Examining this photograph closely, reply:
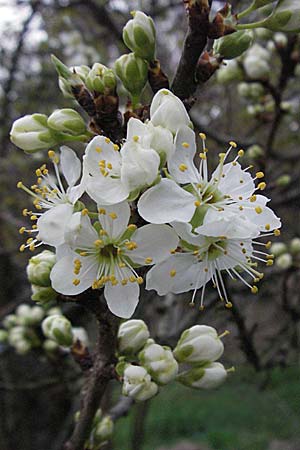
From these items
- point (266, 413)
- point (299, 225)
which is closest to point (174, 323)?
A: point (299, 225)

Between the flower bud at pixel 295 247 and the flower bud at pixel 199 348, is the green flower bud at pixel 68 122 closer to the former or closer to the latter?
the flower bud at pixel 199 348

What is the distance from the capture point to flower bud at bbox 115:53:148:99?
1.23 m

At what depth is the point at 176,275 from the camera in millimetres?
1141

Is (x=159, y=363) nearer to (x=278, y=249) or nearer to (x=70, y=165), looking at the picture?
(x=70, y=165)

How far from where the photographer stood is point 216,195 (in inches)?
47.1

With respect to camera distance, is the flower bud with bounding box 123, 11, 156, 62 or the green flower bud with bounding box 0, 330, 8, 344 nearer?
the flower bud with bounding box 123, 11, 156, 62

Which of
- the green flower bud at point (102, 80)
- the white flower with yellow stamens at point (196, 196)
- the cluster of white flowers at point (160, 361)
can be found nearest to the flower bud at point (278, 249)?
the cluster of white flowers at point (160, 361)

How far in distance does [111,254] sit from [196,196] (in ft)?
0.78

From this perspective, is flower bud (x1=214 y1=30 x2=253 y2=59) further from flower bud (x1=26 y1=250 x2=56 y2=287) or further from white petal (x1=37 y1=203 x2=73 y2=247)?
flower bud (x1=26 y1=250 x2=56 y2=287)

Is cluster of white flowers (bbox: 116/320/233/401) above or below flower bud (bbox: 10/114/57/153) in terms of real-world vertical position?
below

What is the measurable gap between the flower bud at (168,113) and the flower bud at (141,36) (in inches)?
8.2

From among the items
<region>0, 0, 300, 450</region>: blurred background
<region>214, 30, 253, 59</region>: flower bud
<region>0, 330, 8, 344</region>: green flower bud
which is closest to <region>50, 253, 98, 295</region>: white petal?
<region>214, 30, 253, 59</region>: flower bud

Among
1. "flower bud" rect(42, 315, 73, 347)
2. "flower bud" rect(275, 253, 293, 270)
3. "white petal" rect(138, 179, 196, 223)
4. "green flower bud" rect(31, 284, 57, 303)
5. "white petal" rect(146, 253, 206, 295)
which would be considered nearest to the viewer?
"white petal" rect(138, 179, 196, 223)

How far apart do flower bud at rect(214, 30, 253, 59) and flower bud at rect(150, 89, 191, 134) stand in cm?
26
